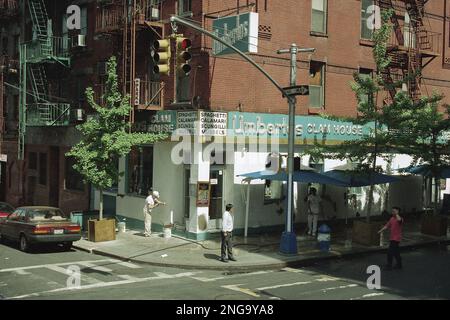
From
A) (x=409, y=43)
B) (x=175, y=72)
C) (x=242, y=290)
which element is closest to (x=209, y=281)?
(x=242, y=290)

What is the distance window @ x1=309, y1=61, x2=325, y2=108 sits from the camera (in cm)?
2423

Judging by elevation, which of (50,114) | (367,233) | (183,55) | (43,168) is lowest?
(367,233)

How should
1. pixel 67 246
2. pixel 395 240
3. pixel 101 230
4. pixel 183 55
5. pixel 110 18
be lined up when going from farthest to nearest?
pixel 110 18 → pixel 101 230 → pixel 67 246 → pixel 395 240 → pixel 183 55

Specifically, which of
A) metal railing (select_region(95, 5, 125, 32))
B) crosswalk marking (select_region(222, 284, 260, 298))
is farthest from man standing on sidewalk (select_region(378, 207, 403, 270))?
metal railing (select_region(95, 5, 125, 32))

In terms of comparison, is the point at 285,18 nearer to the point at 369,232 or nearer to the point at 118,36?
the point at 118,36

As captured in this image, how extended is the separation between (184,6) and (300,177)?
8096mm

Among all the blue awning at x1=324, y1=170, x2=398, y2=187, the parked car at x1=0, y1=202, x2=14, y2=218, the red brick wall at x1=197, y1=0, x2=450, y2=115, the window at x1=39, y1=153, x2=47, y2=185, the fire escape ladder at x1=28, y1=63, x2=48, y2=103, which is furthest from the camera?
the window at x1=39, y1=153, x2=47, y2=185

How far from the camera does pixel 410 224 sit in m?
25.7

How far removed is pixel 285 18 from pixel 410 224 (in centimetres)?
1117

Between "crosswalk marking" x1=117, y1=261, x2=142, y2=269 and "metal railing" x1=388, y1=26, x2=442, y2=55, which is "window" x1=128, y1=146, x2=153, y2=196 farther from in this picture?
"metal railing" x1=388, y1=26, x2=442, y2=55

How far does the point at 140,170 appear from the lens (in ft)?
78.3

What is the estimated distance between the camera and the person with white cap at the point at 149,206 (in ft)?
70.4

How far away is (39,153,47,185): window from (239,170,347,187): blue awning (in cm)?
1569

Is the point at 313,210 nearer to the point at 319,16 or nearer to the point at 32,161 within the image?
the point at 319,16
